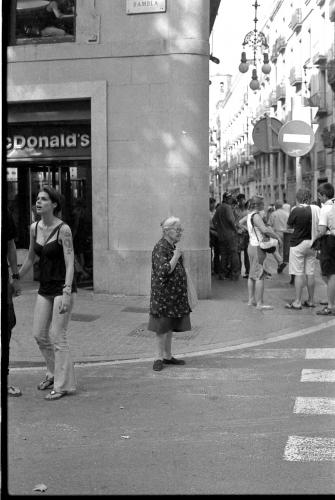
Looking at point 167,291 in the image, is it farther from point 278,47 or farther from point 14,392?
point 278,47

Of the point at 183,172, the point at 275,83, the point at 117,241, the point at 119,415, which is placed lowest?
the point at 119,415

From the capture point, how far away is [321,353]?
7828mm

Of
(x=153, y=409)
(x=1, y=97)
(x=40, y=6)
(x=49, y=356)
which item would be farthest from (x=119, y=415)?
(x=40, y=6)

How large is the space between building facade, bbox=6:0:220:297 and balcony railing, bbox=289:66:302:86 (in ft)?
102

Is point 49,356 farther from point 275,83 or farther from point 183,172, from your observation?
point 275,83

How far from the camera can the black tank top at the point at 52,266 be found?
20.0ft

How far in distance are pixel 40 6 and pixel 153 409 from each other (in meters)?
7.48

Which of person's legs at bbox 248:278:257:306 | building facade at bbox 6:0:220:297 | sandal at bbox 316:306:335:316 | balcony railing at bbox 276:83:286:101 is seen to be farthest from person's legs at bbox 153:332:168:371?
balcony railing at bbox 276:83:286:101

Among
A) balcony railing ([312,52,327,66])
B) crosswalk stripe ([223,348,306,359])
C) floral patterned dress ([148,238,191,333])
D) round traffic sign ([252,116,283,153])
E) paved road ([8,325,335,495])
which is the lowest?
paved road ([8,325,335,495])

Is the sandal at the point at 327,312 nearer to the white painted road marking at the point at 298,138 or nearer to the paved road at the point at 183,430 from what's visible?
the paved road at the point at 183,430

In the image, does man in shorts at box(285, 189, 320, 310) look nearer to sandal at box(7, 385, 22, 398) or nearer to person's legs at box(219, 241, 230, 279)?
person's legs at box(219, 241, 230, 279)

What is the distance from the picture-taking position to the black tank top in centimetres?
609

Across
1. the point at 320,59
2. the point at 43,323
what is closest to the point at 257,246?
the point at 43,323

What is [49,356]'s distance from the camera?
21.2 feet
